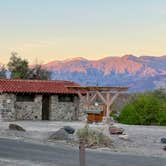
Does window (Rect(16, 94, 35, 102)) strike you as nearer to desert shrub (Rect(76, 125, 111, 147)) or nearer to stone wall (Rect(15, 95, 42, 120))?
stone wall (Rect(15, 95, 42, 120))

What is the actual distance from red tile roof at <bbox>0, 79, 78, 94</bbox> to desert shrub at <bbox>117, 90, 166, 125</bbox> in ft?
15.9

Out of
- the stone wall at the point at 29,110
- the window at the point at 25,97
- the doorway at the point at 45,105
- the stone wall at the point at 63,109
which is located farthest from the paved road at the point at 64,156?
the stone wall at the point at 63,109

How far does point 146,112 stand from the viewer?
37.1 meters

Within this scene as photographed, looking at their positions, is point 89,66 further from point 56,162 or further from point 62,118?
point 56,162

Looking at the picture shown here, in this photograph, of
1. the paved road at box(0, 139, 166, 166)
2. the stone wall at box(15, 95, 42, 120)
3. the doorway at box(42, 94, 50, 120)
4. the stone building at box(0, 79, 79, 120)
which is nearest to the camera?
the paved road at box(0, 139, 166, 166)

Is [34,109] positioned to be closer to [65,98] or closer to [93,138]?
[65,98]

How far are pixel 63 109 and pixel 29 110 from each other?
2.79 m

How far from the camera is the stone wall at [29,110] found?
3803 cm

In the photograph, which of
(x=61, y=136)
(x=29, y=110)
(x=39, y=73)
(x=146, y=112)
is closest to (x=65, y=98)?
(x=29, y=110)

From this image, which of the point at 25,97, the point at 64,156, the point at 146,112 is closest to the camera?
the point at 64,156

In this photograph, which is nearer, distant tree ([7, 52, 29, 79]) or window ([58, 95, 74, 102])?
window ([58, 95, 74, 102])

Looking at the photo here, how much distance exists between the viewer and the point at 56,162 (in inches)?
596

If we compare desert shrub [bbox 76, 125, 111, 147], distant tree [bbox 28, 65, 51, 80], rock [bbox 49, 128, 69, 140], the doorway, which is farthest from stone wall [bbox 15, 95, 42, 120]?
distant tree [bbox 28, 65, 51, 80]

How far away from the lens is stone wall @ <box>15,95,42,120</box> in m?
38.0
